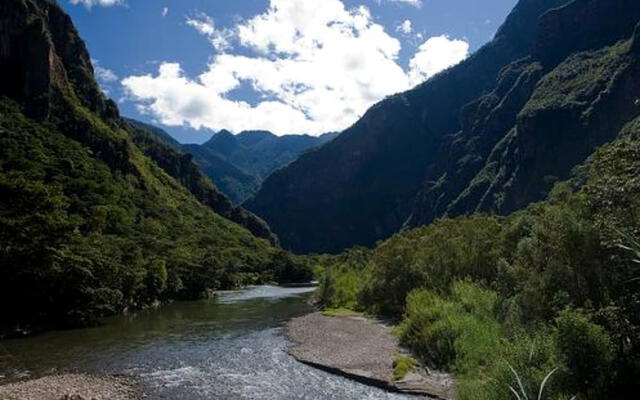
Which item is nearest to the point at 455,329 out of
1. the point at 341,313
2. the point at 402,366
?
the point at 402,366

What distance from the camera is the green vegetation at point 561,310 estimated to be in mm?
22812

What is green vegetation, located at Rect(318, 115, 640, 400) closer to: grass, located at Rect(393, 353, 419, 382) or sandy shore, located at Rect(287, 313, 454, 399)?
grass, located at Rect(393, 353, 419, 382)

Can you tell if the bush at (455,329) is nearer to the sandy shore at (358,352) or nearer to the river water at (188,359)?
the sandy shore at (358,352)

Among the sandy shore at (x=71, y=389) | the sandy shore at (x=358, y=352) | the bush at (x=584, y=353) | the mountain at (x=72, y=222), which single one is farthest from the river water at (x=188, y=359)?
the bush at (x=584, y=353)

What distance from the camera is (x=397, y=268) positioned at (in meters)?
73.6

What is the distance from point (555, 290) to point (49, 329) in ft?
171

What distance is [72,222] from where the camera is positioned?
64.6 meters

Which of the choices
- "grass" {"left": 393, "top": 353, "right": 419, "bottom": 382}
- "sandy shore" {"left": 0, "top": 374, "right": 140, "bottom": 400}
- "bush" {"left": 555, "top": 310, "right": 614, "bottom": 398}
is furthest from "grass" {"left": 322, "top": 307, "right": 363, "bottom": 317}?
"bush" {"left": 555, "top": 310, "right": 614, "bottom": 398}

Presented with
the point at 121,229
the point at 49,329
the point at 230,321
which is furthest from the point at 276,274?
the point at 49,329

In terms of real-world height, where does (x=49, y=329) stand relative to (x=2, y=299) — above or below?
below

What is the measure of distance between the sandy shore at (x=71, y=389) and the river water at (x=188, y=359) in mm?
Answer: 1501

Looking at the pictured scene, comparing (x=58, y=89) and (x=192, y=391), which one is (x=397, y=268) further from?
(x=58, y=89)

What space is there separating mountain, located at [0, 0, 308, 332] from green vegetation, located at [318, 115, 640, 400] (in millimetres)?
39619

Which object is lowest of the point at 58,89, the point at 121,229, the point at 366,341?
the point at 366,341
